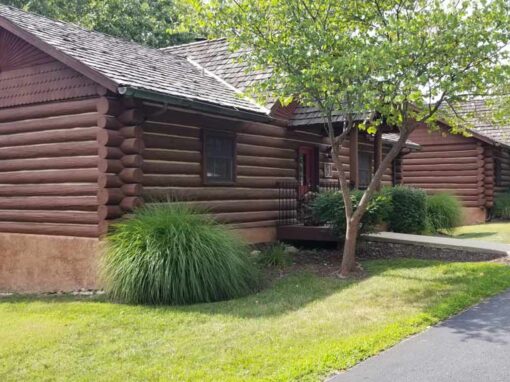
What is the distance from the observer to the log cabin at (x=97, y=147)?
31.9 feet

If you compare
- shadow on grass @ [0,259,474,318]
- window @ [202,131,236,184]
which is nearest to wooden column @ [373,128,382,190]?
window @ [202,131,236,184]

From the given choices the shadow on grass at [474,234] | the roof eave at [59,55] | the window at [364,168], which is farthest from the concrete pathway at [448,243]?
the roof eave at [59,55]

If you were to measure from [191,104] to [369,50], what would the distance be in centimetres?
339

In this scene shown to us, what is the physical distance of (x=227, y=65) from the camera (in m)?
14.7

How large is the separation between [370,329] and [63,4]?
85.9 ft

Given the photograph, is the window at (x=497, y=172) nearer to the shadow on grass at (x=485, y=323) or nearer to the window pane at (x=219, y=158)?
the window pane at (x=219, y=158)

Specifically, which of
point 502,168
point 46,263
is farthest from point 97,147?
point 502,168

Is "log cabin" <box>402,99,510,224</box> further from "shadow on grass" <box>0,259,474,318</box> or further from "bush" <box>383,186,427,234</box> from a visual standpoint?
"shadow on grass" <box>0,259,474,318</box>

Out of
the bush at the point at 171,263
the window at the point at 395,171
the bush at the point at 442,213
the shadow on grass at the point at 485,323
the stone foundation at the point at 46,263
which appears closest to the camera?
the shadow on grass at the point at 485,323

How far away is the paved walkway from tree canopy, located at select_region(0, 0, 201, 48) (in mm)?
22091

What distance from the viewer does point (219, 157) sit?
39.7ft

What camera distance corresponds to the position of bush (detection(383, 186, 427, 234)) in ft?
49.1

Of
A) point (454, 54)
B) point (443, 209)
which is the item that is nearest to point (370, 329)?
point (454, 54)

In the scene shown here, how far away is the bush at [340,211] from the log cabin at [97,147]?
Answer: 1589 millimetres
